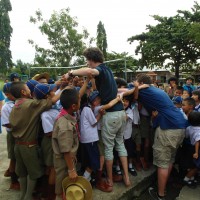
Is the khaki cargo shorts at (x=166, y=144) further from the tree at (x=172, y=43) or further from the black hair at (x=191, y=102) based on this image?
the tree at (x=172, y=43)

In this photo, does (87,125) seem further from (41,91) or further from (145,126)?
(145,126)

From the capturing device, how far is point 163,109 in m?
3.21

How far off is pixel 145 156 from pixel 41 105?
225 cm

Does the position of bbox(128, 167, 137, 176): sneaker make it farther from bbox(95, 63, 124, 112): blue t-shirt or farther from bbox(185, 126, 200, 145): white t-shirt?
bbox(95, 63, 124, 112): blue t-shirt

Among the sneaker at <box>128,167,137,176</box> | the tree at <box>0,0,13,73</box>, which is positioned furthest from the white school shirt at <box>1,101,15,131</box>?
the tree at <box>0,0,13,73</box>

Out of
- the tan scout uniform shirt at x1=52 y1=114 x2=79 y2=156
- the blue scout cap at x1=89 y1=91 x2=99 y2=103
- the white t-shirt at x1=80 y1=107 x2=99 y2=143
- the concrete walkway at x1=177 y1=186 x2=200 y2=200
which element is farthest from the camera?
the concrete walkway at x1=177 y1=186 x2=200 y2=200

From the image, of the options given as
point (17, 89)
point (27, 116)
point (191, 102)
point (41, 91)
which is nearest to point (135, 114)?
point (191, 102)

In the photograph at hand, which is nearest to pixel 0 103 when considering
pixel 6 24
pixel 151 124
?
pixel 151 124

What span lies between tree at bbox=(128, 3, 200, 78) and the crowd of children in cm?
1326

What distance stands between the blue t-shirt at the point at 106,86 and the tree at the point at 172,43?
14.2m

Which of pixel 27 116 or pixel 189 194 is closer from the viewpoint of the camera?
pixel 27 116

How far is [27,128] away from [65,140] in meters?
0.56

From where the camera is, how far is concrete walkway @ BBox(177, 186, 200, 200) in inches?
133

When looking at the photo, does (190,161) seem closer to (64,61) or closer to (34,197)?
(34,197)
